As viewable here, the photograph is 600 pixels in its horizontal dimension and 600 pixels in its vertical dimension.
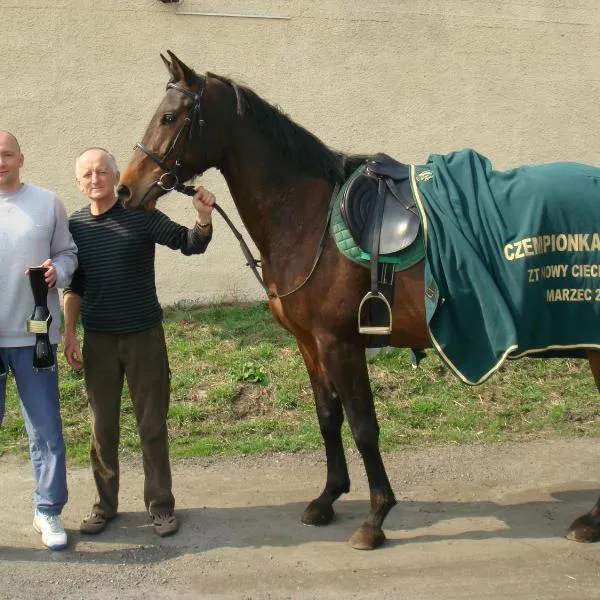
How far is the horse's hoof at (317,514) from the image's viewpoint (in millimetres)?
3988

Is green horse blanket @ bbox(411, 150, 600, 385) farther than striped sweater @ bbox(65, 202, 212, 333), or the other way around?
striped sweater @ bbox(65, 202, 212, 333)

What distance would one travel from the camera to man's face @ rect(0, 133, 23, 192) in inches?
137

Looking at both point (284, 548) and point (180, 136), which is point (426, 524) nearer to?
point (284, 548)

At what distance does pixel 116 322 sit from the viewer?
376cm

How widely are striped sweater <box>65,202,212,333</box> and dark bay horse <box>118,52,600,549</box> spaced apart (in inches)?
13.4

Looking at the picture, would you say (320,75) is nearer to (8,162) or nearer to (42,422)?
(8,162)

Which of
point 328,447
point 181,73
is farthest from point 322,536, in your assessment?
point 181,73

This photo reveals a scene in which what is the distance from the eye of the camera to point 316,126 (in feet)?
24.6

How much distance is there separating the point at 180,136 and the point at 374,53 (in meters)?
4.54

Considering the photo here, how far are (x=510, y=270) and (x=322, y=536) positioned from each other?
1623 millimetres

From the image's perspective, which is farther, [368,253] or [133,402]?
[133,402]

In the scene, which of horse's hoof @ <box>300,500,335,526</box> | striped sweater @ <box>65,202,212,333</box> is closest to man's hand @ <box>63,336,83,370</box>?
striped sweater @ <box>65,202,212,333</box>

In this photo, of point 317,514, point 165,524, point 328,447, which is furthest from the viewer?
point 328,447

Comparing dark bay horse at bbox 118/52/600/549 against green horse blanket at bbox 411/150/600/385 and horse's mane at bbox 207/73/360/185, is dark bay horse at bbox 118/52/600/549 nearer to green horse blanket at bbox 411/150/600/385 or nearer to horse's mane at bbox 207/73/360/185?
horse's mane at bbox 207/73/360/185
